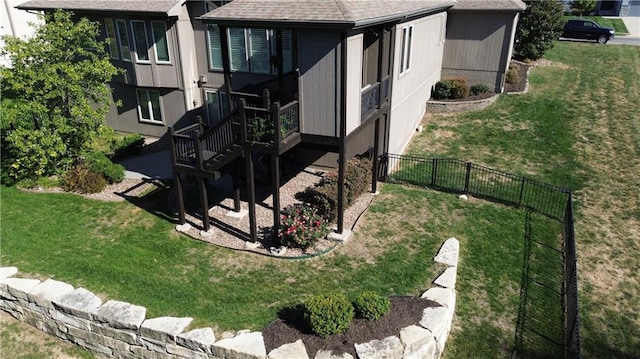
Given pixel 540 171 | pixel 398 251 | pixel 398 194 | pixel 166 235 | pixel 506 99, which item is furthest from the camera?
pixel 506 99

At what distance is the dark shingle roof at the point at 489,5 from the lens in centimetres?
2306

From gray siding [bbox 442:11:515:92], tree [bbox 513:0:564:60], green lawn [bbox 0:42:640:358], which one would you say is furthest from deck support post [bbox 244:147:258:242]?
tree [bbox 513:0:564:60]

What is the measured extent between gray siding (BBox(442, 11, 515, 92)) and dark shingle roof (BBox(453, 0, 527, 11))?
1.27 feet

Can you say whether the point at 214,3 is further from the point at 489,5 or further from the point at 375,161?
the point at 489,5

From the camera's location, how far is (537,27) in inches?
1174

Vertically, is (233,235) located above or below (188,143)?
below

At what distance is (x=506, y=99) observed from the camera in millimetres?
24484

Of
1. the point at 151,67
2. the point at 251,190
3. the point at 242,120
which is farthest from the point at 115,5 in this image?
the point at 251,190

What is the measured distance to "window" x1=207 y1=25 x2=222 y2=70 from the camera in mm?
17939

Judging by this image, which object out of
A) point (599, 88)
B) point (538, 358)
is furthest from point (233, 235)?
point (599, 88)

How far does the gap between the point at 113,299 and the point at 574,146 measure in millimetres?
18602

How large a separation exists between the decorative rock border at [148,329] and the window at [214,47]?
10.7 meters

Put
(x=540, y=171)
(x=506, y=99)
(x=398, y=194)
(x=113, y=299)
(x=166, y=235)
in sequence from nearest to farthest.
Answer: (x=113, y=299) → (x=166, y=235) → (x=398, y=194) → (x=540, y=171) → (x=506, y=99)

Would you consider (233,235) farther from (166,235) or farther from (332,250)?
(332,250)
